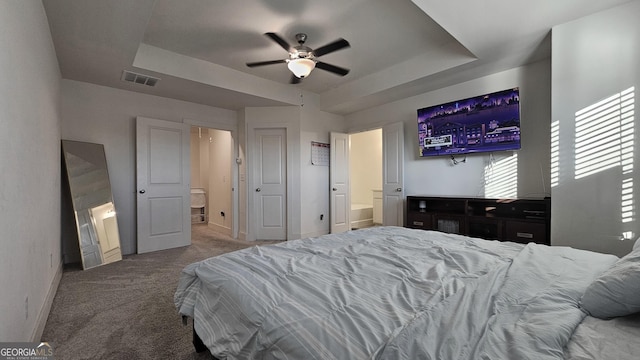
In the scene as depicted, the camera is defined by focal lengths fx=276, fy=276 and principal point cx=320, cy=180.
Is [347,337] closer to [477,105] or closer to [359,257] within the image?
[359,257]

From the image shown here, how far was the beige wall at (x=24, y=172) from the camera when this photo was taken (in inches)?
49.2

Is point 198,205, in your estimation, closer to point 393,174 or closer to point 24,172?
point 393,174

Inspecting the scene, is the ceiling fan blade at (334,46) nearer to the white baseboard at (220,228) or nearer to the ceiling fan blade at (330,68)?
the ceiling fan blade at (330,68)

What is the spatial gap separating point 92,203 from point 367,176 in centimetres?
531

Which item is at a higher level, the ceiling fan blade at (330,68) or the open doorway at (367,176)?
the ceiling fan blade at (330,68)

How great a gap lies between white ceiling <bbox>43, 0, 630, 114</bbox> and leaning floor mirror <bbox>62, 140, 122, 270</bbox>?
0.95 metres

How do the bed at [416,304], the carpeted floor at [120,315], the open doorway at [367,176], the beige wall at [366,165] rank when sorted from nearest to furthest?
the bed at [416,304] < the carpeted floor at [120,315] < the open doorway at [367,176] < the beige wall at [366,165]

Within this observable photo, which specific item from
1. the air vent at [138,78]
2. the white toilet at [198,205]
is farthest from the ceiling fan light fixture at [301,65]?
the white toilet at [198,205]

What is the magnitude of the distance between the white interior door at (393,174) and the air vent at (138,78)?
134 inches

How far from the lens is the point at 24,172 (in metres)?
1.60

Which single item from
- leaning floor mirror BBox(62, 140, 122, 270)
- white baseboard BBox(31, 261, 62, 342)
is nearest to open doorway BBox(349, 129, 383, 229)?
leaning floor mirror BBox(62, 140, 122, 270)

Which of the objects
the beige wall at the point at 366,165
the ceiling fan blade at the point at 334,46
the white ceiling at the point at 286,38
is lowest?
the beige wall at the point at 366,165

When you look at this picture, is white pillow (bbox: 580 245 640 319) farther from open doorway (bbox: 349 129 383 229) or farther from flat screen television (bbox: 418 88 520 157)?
open doorway (bbox: 349 129 383 229)

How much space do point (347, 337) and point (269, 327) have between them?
0.28 m
